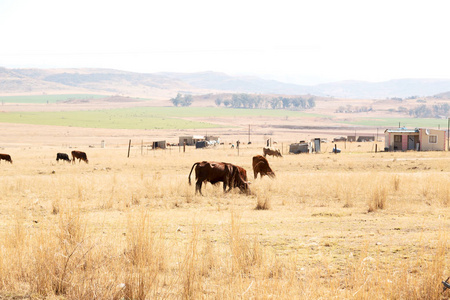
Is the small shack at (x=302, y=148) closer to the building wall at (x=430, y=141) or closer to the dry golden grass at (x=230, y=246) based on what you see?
the building wall at (x=430, y=141)

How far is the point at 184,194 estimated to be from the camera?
56.1 ft

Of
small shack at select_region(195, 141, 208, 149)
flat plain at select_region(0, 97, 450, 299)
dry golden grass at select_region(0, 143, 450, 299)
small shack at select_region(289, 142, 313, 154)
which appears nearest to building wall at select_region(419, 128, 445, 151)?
small shack at select_region(289, 142, 313, 154)

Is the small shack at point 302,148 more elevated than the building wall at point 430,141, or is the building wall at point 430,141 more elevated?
the building wall at point 430,141

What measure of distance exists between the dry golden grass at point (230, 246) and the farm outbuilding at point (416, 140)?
117 feet

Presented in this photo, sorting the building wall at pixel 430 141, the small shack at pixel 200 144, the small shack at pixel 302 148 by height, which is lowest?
the small shack at pixel 200 144

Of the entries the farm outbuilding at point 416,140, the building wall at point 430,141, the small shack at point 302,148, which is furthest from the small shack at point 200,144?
the building wall at point 430,141

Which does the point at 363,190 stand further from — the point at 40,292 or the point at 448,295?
the point at 40,292

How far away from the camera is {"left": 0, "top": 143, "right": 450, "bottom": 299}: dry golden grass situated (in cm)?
594

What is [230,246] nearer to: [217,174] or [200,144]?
[217,174]

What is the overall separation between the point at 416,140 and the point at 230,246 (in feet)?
159

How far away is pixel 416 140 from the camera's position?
51.6 meters

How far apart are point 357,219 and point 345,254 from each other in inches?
159

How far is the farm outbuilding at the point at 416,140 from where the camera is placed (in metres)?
50.5

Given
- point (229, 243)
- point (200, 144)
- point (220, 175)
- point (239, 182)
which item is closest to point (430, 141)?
point (200, 144)
